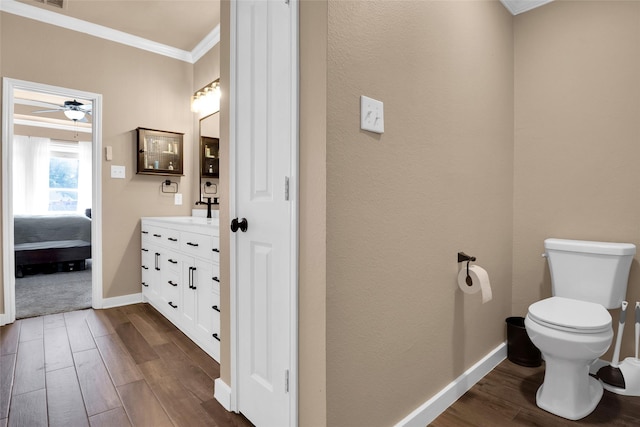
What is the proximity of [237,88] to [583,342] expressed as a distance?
74.1 inches

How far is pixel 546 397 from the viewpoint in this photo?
166 centimetres

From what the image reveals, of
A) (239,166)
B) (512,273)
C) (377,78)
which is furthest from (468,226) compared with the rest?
(239,166)

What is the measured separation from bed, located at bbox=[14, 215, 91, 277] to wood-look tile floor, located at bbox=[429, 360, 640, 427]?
508 cm

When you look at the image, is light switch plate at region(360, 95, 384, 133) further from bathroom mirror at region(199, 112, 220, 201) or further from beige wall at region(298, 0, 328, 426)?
bathroom mirror at region(199, 112, 220, 201)

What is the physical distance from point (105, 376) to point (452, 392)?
74.4 inches

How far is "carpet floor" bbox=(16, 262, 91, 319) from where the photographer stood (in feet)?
10.3

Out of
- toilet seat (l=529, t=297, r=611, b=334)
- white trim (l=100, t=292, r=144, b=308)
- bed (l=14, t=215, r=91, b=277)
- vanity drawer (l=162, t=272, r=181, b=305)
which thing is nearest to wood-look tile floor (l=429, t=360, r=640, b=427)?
toilet seat (l=529, t=297, r=611, b=334)

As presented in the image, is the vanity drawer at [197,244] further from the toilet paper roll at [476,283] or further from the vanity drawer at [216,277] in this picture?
the toilet paper roll at [476,283]

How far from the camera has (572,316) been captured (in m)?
1.58

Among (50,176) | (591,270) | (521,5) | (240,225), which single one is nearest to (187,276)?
(240,225)

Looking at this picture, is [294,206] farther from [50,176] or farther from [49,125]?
[50,176]

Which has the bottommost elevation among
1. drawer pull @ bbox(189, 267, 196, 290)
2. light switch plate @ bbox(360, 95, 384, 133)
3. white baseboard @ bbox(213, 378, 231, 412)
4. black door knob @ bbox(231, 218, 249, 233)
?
white baseboard @ bbox(213, 378, 231, 412)

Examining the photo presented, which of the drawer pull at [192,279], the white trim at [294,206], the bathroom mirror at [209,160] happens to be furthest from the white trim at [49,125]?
the white trim at [294,206]

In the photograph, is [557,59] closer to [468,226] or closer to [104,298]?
[468,226]
